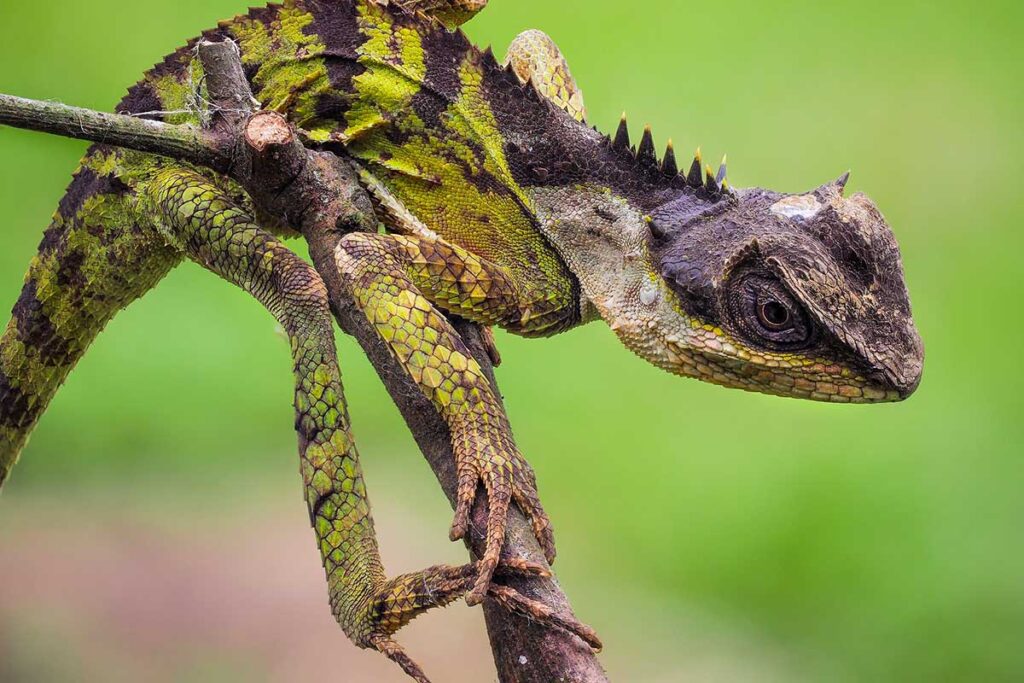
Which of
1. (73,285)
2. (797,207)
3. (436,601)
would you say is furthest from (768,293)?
(73,285)

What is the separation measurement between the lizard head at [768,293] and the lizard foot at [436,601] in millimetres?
910

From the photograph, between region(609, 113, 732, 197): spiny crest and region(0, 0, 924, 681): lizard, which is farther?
region(609, 113, 732, 197): spiny crest

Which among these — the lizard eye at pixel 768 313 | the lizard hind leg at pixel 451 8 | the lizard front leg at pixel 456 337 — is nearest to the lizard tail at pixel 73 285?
the lizard front leg at pixel 456 337

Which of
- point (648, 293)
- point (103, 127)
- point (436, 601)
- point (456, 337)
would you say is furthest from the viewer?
point (648, 293)

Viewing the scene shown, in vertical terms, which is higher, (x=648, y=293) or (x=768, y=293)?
(x=648, y=293)

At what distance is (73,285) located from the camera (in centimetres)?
361

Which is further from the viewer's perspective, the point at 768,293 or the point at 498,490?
the point at 768,293

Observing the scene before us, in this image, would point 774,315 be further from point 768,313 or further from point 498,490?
point 498,490

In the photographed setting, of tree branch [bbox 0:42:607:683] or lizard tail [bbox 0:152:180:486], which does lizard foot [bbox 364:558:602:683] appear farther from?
lizard tail [bbox 0:152:180:486]

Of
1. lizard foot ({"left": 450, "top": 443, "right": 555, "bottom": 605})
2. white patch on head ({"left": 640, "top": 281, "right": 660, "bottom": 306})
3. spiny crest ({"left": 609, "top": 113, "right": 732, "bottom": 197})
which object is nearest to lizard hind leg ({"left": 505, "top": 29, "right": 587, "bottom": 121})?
spiny crest ({"left": 609, "top": 113, "right": 732, "bottom": 197})

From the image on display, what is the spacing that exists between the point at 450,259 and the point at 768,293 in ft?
3.08

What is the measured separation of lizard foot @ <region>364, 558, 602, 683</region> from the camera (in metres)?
2.39

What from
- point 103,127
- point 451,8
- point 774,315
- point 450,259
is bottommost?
point 774,315

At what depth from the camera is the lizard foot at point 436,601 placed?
7.84 ft
